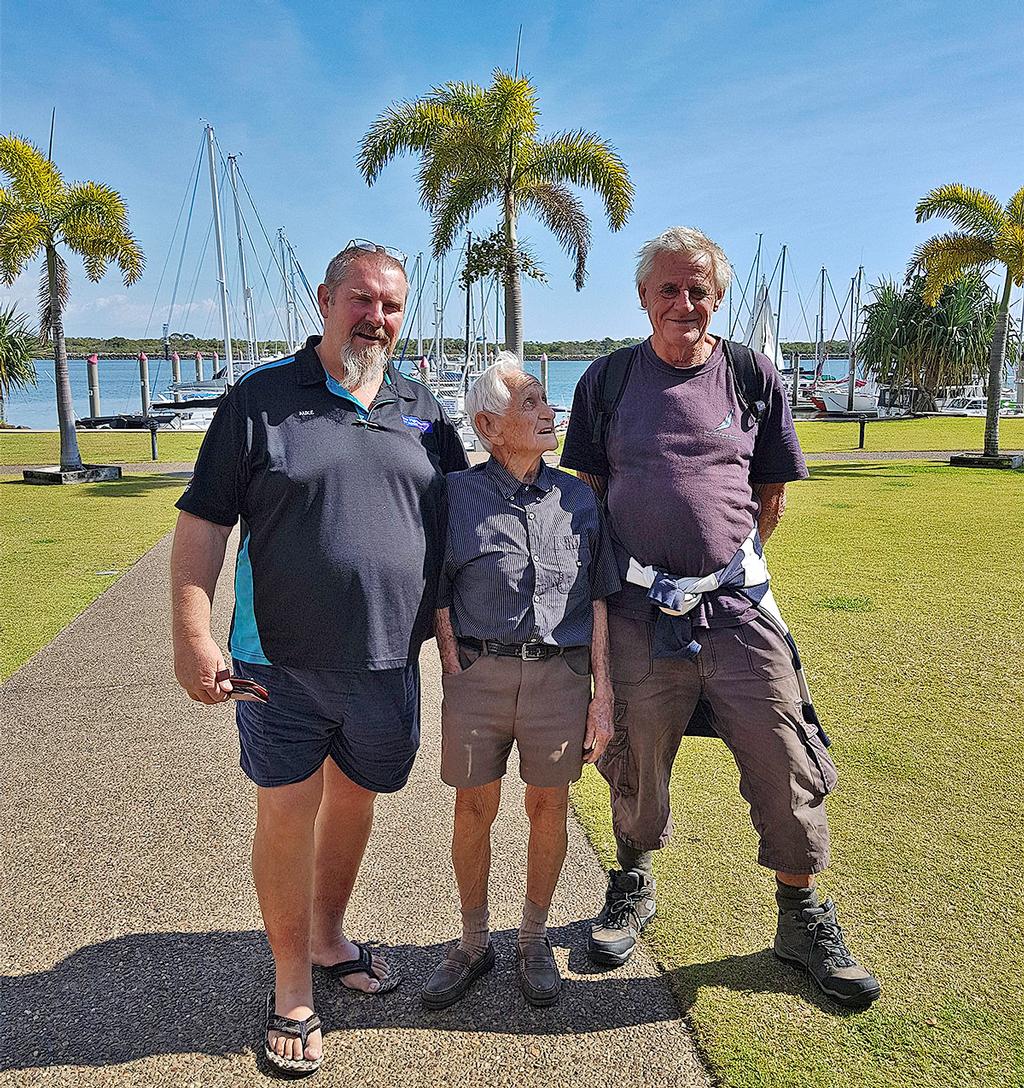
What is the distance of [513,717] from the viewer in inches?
110

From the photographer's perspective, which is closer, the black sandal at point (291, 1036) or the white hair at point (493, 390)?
the black sandal at point (291, 1036)

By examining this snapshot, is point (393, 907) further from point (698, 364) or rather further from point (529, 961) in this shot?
point (698, 364)

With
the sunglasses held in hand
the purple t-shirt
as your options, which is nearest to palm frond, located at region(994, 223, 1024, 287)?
the purple t-shirt

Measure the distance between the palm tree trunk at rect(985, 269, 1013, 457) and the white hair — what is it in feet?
64.4

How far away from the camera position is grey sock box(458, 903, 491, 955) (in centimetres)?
291

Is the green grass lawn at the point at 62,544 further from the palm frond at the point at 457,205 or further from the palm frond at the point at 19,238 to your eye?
the palm frond at the point at 457,205

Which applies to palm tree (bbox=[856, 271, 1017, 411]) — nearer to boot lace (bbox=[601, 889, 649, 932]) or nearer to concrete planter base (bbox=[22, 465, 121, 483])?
concrete planter base (bbox=[22, 465, 121, 483])

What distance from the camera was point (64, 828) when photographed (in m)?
3.94

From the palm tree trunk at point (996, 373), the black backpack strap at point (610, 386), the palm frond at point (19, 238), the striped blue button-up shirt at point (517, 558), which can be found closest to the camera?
the striped blue button-up shirt at point (517, 558)

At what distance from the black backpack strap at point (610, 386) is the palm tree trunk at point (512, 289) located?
49.3 feet

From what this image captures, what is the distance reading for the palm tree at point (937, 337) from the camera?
48.7 m

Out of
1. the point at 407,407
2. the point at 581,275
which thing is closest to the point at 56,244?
the point at 581,275

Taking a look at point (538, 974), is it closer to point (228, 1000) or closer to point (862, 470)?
point (228, 1000)

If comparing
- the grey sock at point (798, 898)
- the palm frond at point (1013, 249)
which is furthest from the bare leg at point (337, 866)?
the palm frond at point (1013, 249)
